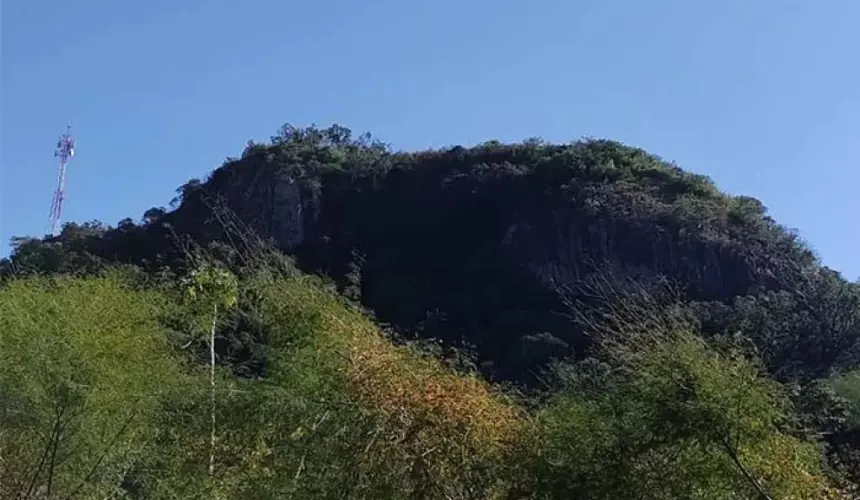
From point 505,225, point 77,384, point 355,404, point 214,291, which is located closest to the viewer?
point 355,404

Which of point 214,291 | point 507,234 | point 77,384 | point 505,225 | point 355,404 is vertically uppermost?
point 505,225

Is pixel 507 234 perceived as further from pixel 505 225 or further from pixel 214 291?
pixel 214 291

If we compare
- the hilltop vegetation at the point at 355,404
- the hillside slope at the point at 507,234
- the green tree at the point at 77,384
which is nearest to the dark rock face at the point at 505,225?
the hillside slope at the point at 507,234

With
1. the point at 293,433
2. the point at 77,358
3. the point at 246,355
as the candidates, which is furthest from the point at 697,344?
the point at 246,355

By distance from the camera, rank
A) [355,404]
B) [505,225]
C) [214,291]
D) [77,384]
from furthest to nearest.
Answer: [505,225], [214,291], [77,384], [355,404]

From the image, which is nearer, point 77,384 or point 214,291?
point 77,384

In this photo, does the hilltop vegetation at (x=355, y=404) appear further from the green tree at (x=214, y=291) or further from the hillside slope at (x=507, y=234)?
the hillside slope at (x=507, y=234)

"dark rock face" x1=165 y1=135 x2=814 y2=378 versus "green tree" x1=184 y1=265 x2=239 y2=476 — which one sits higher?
"dark rock face" x1=165 y1=135 x2=814 y2=378

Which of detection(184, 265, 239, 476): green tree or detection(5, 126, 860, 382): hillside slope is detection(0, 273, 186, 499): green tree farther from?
detection(5, 126, 860, 382): hillside slope

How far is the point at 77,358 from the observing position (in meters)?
6.84

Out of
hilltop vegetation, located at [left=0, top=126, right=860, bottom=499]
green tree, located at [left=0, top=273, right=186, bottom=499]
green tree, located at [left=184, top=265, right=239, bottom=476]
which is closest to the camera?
hilltop vegetation, located at [left=0, top=126, right=860, bottom=499]

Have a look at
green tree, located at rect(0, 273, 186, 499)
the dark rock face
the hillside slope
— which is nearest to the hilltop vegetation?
green tree, located at rect(0, 273, 186, 499)

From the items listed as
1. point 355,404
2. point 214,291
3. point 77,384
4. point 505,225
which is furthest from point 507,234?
point 355,404

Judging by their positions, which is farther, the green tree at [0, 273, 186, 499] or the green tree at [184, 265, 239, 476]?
the green tree at [184, 265, 239, 476]
